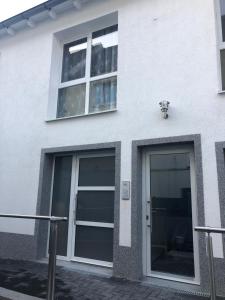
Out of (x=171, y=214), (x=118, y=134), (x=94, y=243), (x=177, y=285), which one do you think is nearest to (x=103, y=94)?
(x=118, y=134)

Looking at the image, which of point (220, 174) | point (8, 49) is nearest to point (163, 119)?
point (220, 174)

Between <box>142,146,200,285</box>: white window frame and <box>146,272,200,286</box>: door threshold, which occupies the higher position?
<box>142,146,200,285</box>: white window frame

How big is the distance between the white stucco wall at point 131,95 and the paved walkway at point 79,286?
76 cm

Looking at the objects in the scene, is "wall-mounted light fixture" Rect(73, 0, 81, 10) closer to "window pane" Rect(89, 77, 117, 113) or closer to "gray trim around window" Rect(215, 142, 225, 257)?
"window pane" Rect(89, 77, 117, 113)

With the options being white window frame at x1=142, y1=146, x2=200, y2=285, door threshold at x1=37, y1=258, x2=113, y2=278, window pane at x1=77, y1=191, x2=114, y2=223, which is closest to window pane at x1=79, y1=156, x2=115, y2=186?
window pane at x1=77, y1=191, x2=114, y2=223

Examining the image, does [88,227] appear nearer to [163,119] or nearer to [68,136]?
[68,136]

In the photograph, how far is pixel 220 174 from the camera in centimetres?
400

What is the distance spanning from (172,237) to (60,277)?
2.01m

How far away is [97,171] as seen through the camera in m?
5.42

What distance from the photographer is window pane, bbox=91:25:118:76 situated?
574cm

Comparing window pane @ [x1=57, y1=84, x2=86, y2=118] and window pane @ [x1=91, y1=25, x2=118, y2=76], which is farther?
window pane @ [x1=57, y1=84, x2=86, y2=118]

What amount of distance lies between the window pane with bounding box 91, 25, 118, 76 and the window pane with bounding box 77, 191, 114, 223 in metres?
2.61

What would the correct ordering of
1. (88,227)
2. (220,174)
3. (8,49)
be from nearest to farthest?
(220,174) < (88,227) < (8,49)

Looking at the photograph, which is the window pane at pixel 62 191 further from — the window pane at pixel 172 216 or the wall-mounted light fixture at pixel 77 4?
the wall-mounted light fixture at pixel 77 4
